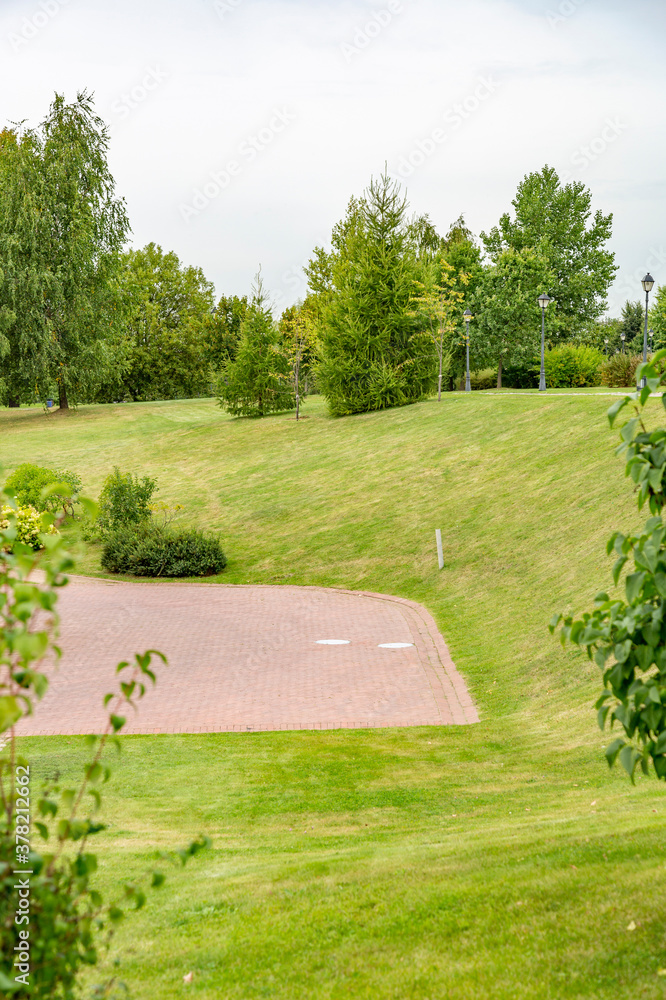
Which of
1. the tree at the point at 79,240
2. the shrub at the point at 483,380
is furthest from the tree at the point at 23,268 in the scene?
the shrub at the point at 483,380

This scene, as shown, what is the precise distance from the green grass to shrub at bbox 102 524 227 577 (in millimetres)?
1055

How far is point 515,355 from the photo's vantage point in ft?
153

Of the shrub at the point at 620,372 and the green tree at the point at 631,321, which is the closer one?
the shrub at the point at 620,372

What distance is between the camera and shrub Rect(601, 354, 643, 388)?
4075cm

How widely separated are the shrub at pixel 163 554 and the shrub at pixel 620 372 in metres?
24.8

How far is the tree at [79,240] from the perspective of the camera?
4334 centimetres

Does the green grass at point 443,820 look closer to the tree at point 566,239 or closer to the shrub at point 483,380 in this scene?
the shrub at point 483,380

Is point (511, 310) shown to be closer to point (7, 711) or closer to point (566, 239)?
point (566, 239)

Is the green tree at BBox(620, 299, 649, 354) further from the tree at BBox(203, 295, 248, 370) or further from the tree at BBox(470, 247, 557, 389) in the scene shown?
the tree at BBox(203, 295, 248, 370)

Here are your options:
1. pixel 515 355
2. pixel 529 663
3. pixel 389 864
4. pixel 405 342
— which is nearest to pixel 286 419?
pixel 405 342


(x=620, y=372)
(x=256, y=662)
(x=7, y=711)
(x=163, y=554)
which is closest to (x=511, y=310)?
(x=620, y=372)

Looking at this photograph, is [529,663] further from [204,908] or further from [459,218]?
[459,218]

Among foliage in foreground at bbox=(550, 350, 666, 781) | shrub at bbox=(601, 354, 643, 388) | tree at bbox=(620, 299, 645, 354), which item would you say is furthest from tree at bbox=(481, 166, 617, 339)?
foliage in foreground at bbox=(550, 350, 666, 781)

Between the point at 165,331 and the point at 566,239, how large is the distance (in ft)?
96.0
